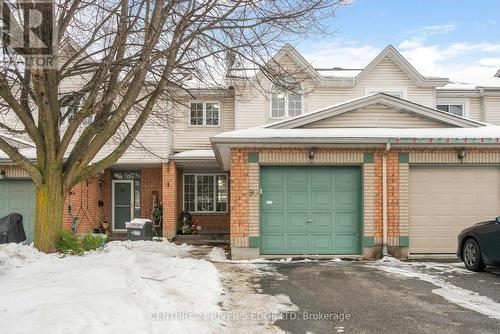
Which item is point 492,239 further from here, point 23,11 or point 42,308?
point 23,11

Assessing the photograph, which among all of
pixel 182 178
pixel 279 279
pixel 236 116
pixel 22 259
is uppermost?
pixel 236 116

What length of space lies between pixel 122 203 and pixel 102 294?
14.7 meters

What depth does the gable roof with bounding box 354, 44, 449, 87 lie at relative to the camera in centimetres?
1758

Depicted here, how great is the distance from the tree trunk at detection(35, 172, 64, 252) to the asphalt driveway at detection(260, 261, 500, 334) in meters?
4.13

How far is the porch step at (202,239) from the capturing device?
16.2 m

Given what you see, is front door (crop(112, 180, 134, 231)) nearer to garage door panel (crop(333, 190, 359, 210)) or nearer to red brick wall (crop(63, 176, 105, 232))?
red brick wall (crop(63, 176, 105, 232))

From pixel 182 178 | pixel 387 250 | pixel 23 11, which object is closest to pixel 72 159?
pixel 23 11

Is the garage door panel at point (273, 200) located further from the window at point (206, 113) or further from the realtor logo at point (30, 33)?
the window at point (206, 113)

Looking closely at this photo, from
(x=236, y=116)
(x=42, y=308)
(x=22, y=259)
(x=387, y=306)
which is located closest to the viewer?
(x=42, y=308)

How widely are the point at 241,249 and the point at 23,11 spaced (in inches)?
274

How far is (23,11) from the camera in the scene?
8.14 m

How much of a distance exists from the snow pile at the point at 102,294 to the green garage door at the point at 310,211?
3.05 m

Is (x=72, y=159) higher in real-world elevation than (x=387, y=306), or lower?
higher

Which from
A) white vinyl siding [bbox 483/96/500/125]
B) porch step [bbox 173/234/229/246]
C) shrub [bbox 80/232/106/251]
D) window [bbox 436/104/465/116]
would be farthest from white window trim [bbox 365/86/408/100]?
shrub [bbox 80/232/106/251]
